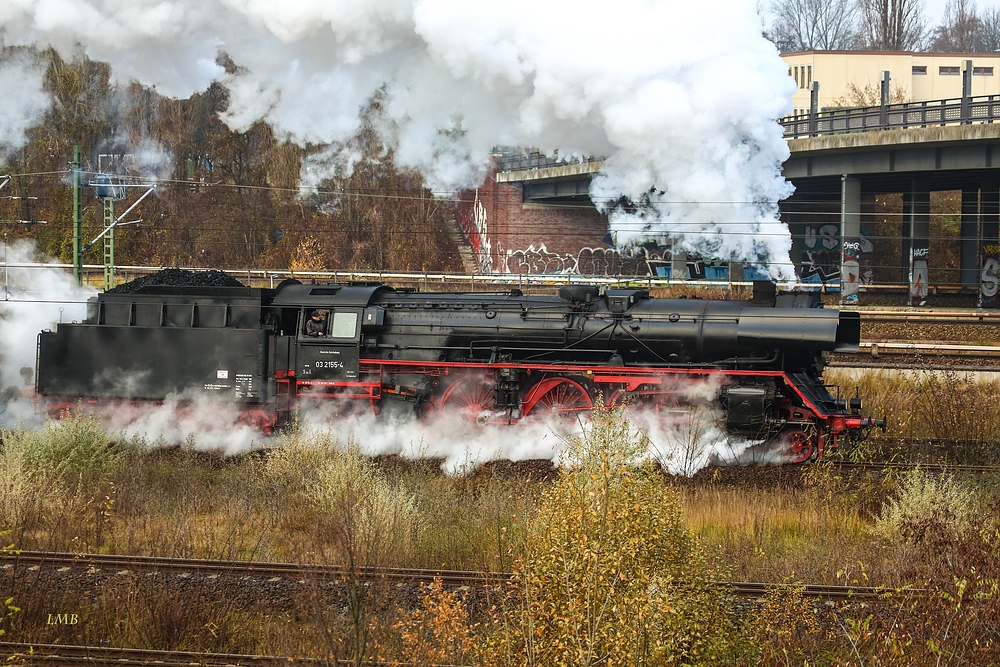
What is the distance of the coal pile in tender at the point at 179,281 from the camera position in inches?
743

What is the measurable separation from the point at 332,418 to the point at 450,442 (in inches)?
97.0

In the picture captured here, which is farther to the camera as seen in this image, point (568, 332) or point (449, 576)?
point (568, 332)

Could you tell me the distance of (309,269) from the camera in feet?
135

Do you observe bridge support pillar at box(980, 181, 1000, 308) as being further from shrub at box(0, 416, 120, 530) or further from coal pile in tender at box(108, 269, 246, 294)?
shrub at box(0, 416, 120, 530)

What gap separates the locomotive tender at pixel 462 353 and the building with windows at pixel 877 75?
44797 mm

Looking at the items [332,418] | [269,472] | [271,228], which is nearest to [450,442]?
[332,418]

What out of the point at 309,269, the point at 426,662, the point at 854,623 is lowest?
the point at 426,662

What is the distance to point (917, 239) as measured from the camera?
118ft

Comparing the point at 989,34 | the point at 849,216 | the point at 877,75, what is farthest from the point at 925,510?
the point at 989,34

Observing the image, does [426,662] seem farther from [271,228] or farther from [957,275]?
[957,275]

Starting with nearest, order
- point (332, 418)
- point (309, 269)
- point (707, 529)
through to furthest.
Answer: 1. point (707, 529)
2. point (332, 418)
3. point (309, 269)

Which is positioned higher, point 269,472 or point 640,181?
point 640,181

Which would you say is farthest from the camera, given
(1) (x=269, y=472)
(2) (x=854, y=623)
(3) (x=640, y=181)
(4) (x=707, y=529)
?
(3) (x=640, y=181)

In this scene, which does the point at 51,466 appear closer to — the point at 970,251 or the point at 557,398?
the point at 557,398
